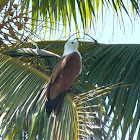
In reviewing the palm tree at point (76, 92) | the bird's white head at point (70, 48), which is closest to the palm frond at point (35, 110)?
the palm tree at point (76, 92)

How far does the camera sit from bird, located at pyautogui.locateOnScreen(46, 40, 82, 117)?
341 centimetres

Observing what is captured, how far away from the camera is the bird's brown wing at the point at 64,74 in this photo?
361cm

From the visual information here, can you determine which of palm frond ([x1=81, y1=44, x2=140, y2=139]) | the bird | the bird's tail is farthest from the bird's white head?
the bird's tail

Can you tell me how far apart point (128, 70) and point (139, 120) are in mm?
780

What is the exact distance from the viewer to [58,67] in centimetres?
393

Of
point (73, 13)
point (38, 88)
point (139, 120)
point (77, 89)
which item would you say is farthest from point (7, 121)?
point (73, 13)

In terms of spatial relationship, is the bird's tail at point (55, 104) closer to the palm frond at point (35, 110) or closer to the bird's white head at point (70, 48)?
the palm frond at point (35, 110)

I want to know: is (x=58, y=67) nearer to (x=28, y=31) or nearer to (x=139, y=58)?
Answer: (x=28, y=31)

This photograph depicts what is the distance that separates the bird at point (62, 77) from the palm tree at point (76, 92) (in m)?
0.07

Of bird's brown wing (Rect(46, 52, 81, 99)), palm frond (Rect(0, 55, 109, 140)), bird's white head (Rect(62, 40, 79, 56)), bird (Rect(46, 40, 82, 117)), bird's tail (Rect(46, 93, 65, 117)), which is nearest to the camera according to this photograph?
palm frond (Rect(0, 55, 109, 140))

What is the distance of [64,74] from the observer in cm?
395

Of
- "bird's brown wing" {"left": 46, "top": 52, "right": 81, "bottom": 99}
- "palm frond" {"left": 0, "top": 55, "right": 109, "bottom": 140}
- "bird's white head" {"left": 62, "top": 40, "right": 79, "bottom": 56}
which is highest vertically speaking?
"bird's white head" {"left": 62, "top": 40, "right": 79, "bottom": 56}

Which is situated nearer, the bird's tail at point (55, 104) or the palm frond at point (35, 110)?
the palm frond at point (35, 110)

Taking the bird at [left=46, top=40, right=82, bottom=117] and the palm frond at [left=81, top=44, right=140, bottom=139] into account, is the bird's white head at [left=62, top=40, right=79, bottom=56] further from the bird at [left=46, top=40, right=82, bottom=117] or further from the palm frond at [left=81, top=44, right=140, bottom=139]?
the palm frond at [left=81, top=44, right=140, bottom=139]
